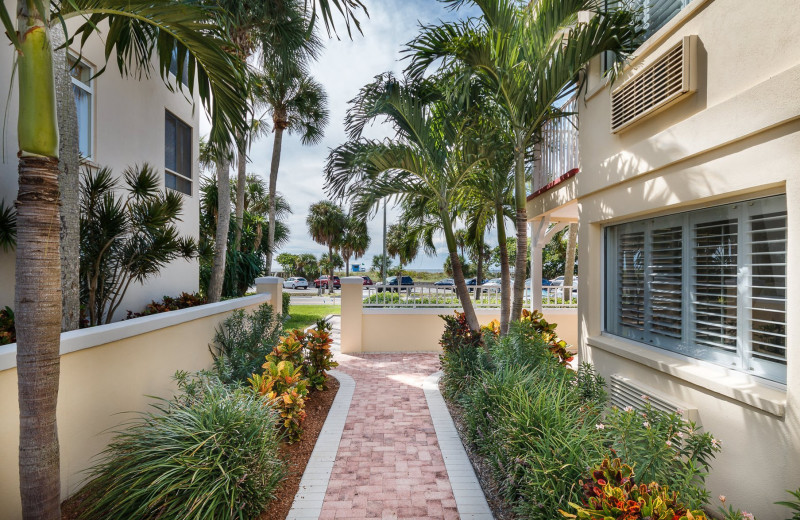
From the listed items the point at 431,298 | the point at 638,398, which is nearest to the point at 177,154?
the point at 431,298

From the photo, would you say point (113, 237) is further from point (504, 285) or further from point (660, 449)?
point (660, 449)

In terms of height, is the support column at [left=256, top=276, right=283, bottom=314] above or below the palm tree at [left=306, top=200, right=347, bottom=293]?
below

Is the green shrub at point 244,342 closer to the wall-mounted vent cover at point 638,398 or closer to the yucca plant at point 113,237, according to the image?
the yucca plant at point 113,237

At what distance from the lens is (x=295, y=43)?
319 inches

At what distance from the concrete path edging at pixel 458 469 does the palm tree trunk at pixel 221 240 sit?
208 inches

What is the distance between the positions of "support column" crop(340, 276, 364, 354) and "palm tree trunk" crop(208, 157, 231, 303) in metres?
2.76

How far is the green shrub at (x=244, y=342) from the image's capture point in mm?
5516

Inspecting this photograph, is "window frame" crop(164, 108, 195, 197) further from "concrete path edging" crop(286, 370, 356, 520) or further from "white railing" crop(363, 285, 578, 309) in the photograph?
"concrete path edging" crop(286, 370, 356, 520)

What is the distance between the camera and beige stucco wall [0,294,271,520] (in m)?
2.82

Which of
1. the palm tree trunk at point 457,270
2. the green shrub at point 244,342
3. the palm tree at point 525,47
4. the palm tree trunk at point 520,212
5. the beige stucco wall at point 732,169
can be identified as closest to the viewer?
the beige stucco wall at point 732,169

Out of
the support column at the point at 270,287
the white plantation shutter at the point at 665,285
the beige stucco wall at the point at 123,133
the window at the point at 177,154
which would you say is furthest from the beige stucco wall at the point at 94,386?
the white plantation shutter at the point at 665,285

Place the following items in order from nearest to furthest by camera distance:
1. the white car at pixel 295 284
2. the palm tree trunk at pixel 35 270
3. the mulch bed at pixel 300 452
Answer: the palm tree trunk at pixel 35 270
the mulch bed at pixel 300 452
the white car at pixel 295 284

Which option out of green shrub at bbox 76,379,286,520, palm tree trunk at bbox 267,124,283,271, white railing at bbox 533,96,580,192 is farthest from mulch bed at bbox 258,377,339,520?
palm tree trunk at bbox 267,124,283,271

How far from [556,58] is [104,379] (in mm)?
6179
